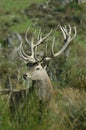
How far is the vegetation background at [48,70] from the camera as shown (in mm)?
7090

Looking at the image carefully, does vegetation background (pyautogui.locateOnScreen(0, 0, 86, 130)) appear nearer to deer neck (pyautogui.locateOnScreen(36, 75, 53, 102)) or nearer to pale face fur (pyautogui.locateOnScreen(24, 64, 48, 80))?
deer neck (pyautogui.locateOnScreen(36, 75, 53, 102))

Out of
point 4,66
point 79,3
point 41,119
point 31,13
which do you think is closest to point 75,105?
point 41,119

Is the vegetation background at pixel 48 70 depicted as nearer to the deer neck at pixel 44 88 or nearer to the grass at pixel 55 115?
the grass at pixel 55 115

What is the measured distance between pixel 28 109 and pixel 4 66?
568 inches

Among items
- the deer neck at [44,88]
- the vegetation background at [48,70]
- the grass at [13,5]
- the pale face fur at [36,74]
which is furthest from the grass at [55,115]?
the grass at [13,5]

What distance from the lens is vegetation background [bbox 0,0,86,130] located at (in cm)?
709

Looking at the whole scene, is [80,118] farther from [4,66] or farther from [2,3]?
[2,3]

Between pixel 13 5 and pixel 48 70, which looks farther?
pixel 13 5

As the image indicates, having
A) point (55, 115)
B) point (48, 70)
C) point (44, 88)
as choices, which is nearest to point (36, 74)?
point (44, 88)

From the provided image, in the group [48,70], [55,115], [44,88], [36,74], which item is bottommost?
[55,115]

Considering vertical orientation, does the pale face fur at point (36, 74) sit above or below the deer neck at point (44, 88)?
above

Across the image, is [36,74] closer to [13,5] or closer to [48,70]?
[48,70]

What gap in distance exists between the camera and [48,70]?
17.0 metres

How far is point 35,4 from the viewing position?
45562 millimetres
